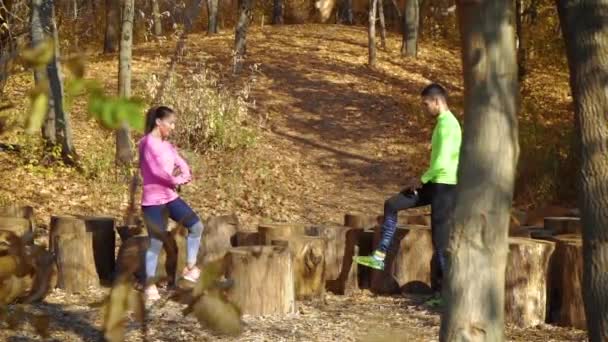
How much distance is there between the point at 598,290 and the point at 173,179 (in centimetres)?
329

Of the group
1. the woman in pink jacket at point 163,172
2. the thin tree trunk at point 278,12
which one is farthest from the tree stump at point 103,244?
the thin tree trunk at point 278,12

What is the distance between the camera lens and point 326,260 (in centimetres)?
943

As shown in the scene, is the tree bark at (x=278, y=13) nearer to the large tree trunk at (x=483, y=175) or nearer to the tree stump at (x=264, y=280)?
the tree stump at (x=264, y=280)

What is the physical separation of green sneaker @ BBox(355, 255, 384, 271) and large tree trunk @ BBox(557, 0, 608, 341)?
3.31 m

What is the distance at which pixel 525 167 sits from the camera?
1598 cm

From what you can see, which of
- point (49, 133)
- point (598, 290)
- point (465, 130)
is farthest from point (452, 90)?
point (465, 130)

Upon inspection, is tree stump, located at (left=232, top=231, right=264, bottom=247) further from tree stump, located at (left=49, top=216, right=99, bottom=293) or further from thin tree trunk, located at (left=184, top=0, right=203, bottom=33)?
thin tree trunk, located at (left=184, top=0, right=203, bottom=33)

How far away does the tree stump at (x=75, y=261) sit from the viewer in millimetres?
9234

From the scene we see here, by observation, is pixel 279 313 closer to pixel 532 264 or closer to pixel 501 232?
pixel 532 264

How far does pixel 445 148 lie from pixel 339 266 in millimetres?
1573

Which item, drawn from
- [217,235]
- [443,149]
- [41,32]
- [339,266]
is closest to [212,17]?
[41,32]

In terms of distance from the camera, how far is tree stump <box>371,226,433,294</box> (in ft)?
31.3

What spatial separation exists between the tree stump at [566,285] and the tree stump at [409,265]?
3.96 ft

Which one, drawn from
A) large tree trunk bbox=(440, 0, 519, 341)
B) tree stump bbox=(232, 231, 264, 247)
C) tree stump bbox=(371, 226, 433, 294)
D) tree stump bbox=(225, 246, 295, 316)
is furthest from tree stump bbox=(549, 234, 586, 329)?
large tree trunk bbox=(440, 0, 519, 341)
